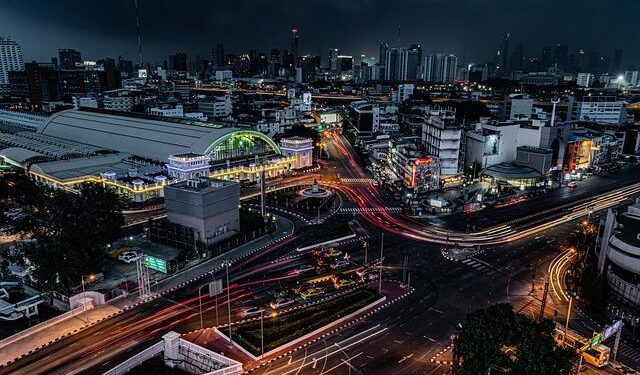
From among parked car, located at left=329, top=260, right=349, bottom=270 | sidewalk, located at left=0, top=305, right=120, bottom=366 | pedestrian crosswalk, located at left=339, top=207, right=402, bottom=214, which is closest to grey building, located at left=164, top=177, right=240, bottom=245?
parked car, located at left=329, top=260, right=349, bottom=270

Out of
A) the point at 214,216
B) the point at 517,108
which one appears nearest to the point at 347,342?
the point at 214,216

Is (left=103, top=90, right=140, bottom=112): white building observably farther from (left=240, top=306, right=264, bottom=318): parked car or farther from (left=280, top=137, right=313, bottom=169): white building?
(left=240, top=306, right=264, bottom=318): parked car

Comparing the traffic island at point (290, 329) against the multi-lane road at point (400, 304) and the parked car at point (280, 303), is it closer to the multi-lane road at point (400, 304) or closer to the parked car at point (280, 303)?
the multi-lane road at point (400, 304)

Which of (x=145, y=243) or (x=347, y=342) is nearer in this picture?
(x=347, y=342)

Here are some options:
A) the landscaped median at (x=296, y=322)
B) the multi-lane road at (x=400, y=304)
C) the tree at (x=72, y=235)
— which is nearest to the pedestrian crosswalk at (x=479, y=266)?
the multi-lane road at (x=400, y=304)

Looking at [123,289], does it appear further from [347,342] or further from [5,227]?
[5,227]

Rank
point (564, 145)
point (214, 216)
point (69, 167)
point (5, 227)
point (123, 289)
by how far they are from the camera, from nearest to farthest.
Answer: point (123, 289) → point (214, 216) → point (5, 227) → point (69, 167) → point (564, 145)

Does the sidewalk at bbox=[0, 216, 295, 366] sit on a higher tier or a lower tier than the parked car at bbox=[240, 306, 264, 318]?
higher
